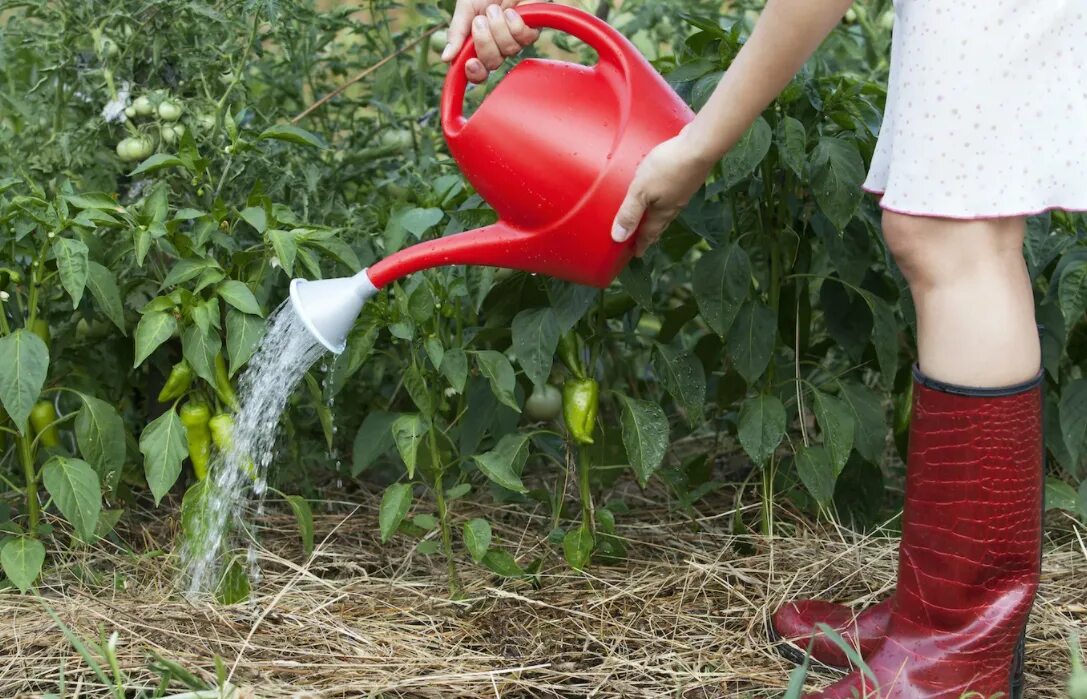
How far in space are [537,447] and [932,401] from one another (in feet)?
2.92

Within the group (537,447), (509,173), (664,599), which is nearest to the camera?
(509,173)

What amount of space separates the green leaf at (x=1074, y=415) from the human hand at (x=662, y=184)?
2.32ft

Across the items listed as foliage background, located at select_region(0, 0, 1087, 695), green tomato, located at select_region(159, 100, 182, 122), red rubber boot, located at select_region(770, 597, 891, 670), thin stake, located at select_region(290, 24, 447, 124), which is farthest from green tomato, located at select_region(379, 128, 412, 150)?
red rubber boot, located at select_region(770, 597, 891, 670)

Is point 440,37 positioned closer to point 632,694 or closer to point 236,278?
point 236,278

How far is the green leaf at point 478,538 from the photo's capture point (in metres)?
1.67

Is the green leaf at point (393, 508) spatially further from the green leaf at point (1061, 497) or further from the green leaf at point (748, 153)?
the green leaf at point (1061, 497)

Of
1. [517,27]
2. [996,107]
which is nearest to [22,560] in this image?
[517,27]

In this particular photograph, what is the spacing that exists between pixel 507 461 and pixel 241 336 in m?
0.39

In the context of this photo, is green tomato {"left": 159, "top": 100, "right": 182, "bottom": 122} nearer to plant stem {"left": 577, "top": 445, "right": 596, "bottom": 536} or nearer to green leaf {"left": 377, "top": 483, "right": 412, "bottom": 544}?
green leaf {"left": 377, "top": 483, "right": 412, "bottom": 544}

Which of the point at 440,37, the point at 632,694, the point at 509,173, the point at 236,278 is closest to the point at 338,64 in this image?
the point at 440,37

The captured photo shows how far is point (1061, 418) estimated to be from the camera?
1779mm

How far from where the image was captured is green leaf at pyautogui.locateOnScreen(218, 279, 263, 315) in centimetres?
162

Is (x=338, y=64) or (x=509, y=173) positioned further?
(x=338, y=64)

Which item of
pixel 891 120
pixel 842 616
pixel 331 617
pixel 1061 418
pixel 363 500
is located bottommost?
pixel 363 500
